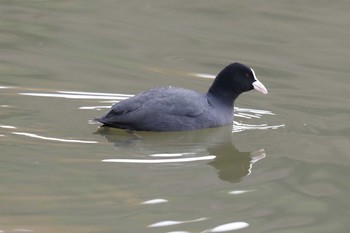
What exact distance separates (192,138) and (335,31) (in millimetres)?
4984

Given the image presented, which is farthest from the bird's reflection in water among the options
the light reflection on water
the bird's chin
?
the bird's chin

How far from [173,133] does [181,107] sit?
0.84 feet

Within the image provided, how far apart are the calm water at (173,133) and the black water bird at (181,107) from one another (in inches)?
4.3

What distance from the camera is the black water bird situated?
29.4 feet

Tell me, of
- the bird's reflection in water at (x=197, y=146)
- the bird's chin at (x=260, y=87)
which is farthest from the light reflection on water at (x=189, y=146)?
the bird's chin at (x=260, y=87)

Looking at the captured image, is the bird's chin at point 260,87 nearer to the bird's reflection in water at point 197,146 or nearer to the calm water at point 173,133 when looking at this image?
the calm water at point 173,133

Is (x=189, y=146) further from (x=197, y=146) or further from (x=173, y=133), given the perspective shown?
(x=173, y=133)

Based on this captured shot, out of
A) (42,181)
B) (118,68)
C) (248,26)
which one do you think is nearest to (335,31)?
(248,26)

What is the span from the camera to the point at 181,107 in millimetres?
9172

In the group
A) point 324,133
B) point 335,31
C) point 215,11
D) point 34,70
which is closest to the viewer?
point 324,133

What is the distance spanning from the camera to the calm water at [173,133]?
682 centimetres

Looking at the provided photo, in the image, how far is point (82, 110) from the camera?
31.4 feet

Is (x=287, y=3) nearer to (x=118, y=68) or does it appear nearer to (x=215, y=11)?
(x=215, y=11)

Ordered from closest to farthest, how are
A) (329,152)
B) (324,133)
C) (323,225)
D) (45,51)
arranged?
(323,225)
(329,152)
(324,133)
(45,51)
